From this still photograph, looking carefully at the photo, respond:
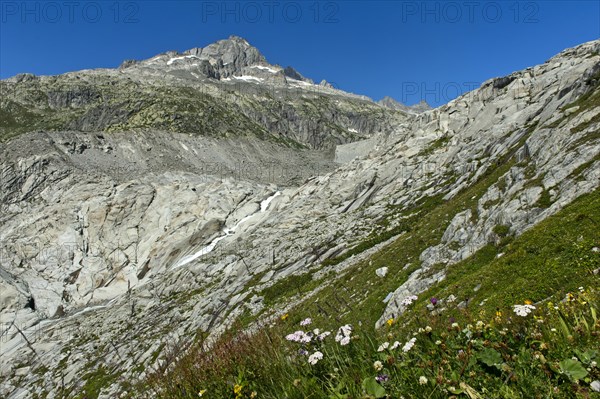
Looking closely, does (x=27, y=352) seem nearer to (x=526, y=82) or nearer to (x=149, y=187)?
(x=149, y=187)

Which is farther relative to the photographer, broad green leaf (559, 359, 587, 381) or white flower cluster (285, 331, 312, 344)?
white flower cluster (285, 331, 312, 344)

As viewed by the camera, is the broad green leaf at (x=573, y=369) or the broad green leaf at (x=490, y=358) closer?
the broad green leaf at (x=573, y=369)

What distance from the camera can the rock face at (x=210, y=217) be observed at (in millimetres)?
24859

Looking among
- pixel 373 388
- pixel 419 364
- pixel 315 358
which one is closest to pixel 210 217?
pixel 315 358

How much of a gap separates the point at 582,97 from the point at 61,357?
57145 mm

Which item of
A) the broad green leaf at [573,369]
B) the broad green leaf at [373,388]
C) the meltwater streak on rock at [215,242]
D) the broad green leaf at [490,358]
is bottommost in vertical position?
the broad green leaf at [573,369]

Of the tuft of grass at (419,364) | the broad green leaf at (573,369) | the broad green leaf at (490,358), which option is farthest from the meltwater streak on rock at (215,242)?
the broad green leaf at (573,369)

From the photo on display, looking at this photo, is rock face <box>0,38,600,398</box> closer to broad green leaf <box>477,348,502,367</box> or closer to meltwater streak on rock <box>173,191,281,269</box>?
meltwater streak on rock <box>173,191,281,269</box>

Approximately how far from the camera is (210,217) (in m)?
74.8

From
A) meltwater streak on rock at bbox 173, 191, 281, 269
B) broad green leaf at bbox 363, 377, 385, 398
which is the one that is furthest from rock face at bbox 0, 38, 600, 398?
broad green leaf at bbox 363, 377, 385, 398

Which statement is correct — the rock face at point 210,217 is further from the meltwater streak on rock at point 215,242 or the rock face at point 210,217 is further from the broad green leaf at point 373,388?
the broad green leaf at point 373,388

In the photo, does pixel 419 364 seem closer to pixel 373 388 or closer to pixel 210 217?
pixel 373 388

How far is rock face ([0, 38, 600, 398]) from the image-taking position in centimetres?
2486

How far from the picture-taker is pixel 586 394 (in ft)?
10.5
